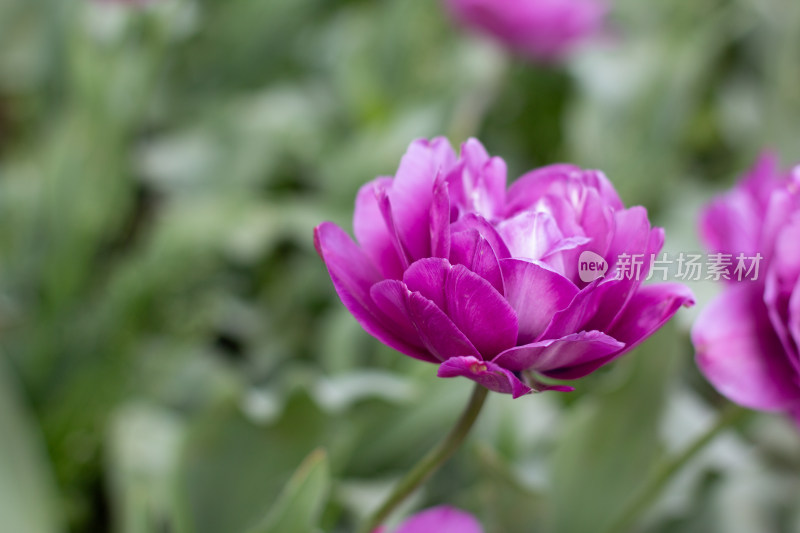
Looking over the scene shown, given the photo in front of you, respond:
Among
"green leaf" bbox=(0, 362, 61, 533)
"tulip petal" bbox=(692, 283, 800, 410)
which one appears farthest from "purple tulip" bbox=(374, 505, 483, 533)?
"green leaf" bbox=(0, 362, 61, 533)

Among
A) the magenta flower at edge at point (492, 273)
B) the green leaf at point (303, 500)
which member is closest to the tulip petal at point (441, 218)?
the magenta flower at edge at point (492, 273)

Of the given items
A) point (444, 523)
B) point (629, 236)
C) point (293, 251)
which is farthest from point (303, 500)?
point (293, 251)

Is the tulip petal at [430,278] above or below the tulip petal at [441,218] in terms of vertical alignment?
below

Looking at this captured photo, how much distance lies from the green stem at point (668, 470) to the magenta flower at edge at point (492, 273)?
10cm

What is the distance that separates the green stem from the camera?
0.31 metres

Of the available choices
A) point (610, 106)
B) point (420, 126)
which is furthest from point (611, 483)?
point (610, 106)

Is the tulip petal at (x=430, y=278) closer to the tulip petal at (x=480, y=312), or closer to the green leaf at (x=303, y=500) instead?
the tulip petal at (x=480, y=312)

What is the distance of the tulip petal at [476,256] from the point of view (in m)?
0.22

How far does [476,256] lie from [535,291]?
2 centimetres

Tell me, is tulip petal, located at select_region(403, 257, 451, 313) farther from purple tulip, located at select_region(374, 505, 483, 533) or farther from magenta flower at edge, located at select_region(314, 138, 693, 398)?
purple tulip, located at select_region(374, 505, 483, 533)

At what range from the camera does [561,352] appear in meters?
0.22

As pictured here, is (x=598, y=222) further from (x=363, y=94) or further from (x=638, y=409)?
(x=363, y=94)

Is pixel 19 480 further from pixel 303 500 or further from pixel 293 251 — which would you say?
pixel 293 251

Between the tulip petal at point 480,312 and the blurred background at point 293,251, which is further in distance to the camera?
the blurred background at point 293,251
